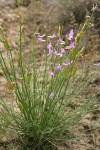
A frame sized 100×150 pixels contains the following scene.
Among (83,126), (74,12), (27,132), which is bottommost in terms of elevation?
(83,126)

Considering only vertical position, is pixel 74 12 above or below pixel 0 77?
above

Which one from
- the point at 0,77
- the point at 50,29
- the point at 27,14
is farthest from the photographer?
the point at 27,14

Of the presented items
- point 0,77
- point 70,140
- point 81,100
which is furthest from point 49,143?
point 0,77

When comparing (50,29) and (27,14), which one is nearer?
(50,29)

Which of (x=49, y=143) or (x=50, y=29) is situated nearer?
(x=49, y=143)

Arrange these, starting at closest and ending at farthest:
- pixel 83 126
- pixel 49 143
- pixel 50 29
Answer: pixel 49 143 → pixel 83 126 → pixel 50 29

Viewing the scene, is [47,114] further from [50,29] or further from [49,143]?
[50,29]

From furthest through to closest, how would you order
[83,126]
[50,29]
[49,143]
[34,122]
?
[50,29] < [83,126] < [49,143] < [34,122]

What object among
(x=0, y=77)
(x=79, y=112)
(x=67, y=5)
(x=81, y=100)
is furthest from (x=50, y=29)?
(x=79, y=112)

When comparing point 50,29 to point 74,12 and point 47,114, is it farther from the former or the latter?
point 47,114
